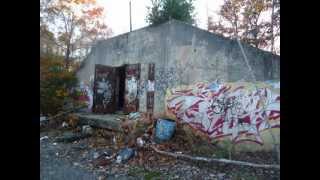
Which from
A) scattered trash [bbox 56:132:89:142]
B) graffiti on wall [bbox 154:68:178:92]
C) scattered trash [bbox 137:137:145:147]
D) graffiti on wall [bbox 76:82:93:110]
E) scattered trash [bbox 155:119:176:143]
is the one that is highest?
graffiti on wall [bbox 154:68:178:92]

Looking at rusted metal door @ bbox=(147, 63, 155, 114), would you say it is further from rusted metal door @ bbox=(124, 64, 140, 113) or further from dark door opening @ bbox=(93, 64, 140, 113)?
dark door opening @ bbox=(93, 64, 140, 113)

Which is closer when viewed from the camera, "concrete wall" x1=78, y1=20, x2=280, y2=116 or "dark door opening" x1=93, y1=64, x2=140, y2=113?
"concrete wall" x1=78, y1=20, x2=280, y2=116

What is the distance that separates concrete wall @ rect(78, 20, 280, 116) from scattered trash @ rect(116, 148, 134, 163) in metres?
1.78

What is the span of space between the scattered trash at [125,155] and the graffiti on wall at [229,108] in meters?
1.63

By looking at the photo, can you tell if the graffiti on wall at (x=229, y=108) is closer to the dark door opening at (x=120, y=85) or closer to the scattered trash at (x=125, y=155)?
the scattered trash at (x=125, y=155)

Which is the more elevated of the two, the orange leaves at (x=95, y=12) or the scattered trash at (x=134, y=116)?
the orange leaves at (x=95, y=12)

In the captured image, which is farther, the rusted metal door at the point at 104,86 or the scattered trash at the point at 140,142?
the rusted metal door at the point at 104,86

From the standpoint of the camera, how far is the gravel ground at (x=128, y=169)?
219 inches

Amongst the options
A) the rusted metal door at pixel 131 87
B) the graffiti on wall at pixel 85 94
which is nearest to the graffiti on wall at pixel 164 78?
the rusted metal door at pixel 131 87

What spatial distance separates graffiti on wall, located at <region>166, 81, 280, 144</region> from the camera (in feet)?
21.9

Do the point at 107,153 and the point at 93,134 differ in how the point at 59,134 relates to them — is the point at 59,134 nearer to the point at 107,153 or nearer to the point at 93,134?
the point at 93,134

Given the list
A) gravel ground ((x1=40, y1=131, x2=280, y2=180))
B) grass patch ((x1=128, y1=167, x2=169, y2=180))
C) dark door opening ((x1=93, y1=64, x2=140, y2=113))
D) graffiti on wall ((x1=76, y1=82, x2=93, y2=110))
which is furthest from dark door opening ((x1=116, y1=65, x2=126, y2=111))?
grass patch ((x1=128, y1=167, x2=169, y2=180))

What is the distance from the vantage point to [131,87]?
31.1ft
